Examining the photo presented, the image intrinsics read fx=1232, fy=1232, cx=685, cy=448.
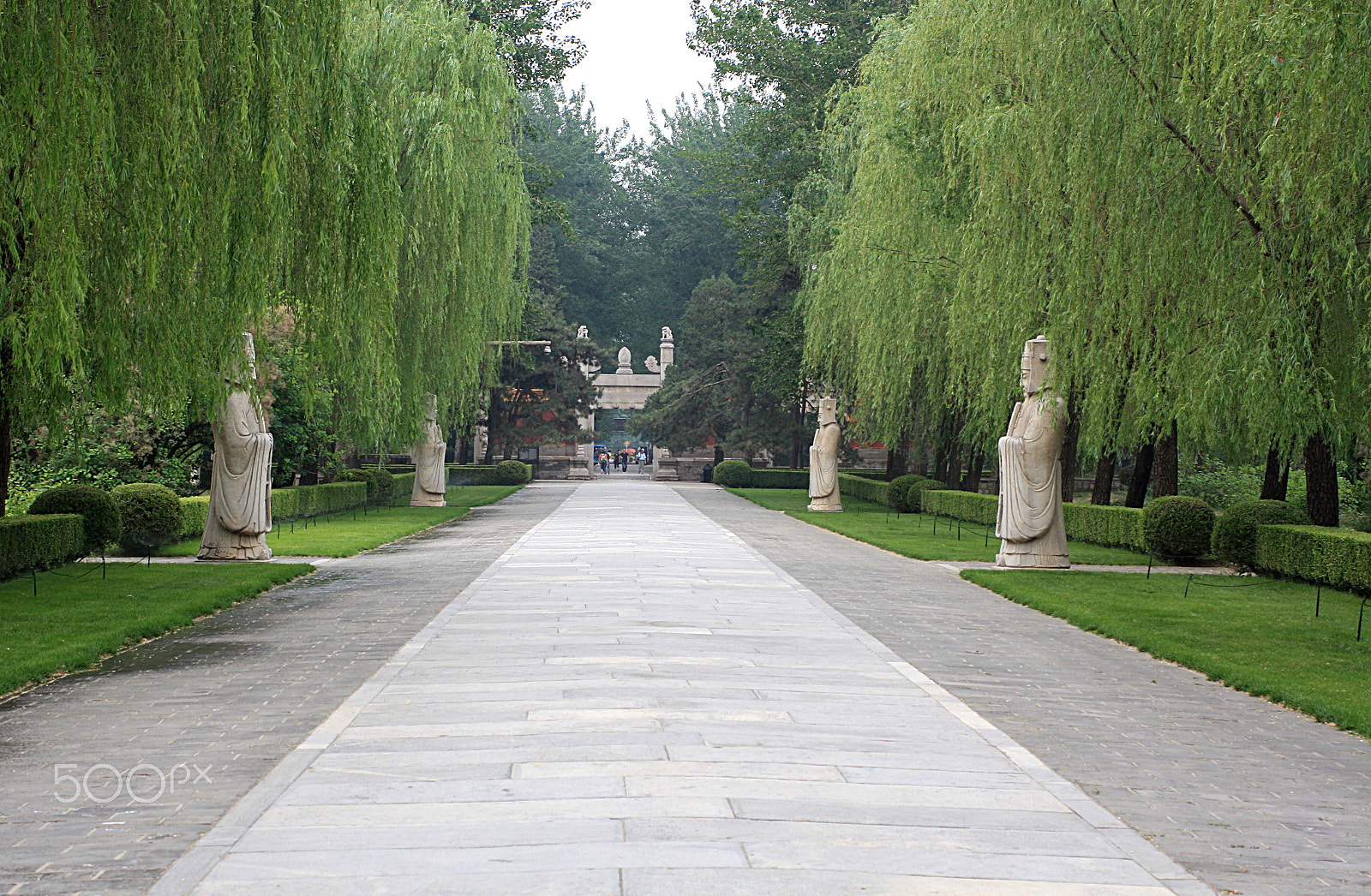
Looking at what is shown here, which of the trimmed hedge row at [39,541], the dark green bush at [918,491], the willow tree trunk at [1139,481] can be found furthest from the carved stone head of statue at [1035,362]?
the dark green bush at [918,491]

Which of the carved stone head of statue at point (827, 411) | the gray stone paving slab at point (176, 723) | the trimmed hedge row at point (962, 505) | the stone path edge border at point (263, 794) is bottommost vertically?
the gray stone paving slab at point (176, 723)

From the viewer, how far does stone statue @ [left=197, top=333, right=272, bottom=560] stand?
53.5 feet

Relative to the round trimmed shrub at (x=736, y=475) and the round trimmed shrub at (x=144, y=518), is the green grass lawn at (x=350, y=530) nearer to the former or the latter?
the round trimmed shrub at (x=144, y=518)

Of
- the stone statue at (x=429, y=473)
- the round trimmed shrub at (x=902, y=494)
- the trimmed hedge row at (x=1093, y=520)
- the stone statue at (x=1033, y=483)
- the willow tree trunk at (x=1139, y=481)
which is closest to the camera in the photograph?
the stone statue at (x=1033, y=483)

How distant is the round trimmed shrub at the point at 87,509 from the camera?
16125 millimetres

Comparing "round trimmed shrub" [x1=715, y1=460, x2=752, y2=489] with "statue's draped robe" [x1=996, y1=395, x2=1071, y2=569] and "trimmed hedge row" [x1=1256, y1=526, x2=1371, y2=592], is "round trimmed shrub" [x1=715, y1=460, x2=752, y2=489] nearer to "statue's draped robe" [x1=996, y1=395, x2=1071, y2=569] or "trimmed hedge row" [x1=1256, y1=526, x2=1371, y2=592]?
"statue's draped robe" [x1=996, y1=395, x2=1071, y2=569]

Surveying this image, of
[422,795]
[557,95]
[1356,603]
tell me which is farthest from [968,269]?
[557,95]

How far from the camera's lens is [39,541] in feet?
47.1

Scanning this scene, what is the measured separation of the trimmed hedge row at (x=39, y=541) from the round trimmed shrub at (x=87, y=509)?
0.93 ft

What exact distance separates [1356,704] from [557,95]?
3228 inches

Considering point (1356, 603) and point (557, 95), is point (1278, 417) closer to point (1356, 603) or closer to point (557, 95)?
point (1356, 603)

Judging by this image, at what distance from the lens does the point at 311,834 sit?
4629 millimetres

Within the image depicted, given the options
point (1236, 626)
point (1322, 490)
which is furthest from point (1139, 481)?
point (1236, 626)

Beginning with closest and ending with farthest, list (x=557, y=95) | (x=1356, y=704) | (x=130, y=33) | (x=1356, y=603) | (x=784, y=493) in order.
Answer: (x=1356, y=704) < (x=130, y=33) < (x=1356, y=603) < (x=784, y=493) < (x=557, y=95)
